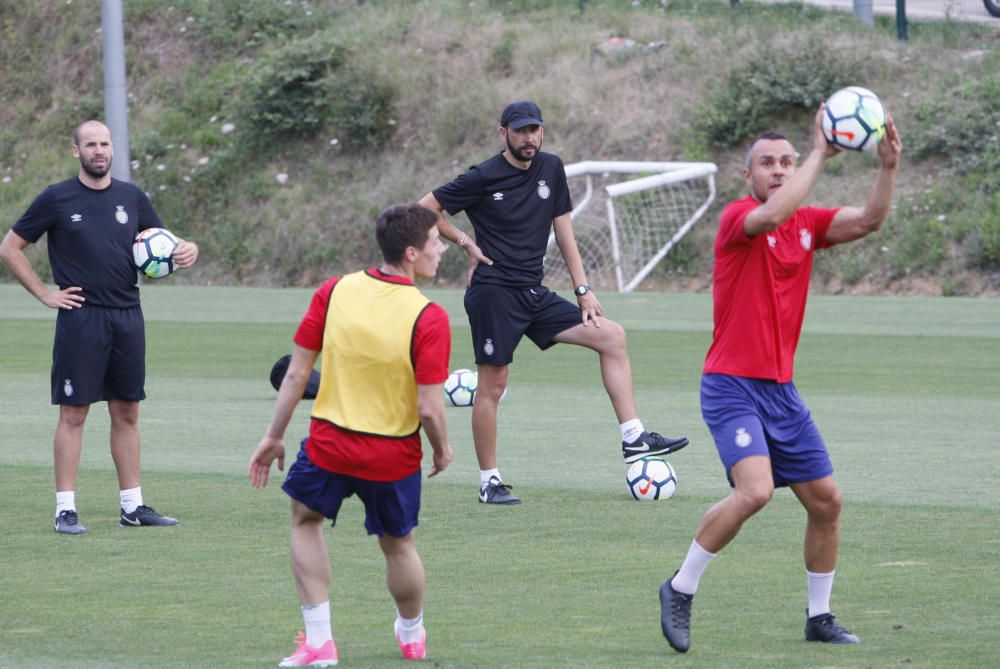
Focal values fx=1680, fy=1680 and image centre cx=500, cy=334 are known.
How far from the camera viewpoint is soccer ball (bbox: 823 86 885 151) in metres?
6.69

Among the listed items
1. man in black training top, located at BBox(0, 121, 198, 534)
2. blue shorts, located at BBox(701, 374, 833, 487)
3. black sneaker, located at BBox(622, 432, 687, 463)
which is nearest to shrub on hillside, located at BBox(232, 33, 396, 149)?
black sneaker, located at BBox(622, 432, 687, 463)

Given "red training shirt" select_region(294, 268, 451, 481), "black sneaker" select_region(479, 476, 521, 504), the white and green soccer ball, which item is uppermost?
"red training shirt" select_region(294, 268, 451, 481)

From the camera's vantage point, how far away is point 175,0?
42.8 meters

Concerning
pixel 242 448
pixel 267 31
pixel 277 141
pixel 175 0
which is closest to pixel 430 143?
pixel 277 141

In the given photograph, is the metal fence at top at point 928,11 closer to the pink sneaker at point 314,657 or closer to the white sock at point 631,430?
the white sock at point 631,430

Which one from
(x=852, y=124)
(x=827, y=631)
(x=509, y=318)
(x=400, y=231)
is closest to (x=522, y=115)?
(x=509, y=318)

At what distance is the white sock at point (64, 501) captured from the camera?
9148 millimetres

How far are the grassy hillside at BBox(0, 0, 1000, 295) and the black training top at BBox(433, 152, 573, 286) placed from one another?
18729 mm

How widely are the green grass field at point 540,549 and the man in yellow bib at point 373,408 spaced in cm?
41

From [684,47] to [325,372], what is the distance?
98.0ft

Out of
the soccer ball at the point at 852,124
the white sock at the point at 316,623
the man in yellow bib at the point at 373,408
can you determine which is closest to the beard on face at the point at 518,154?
the soccer ball at the point at 852,124

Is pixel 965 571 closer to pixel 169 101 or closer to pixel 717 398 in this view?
pixel 717 398

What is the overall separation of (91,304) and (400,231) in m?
3.81

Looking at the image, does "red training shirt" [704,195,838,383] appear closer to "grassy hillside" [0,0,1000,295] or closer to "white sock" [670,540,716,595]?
"white sock" [670,540,716,595]
